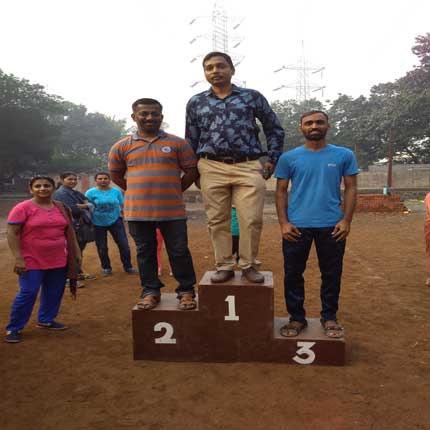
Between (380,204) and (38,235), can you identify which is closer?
(38,235)

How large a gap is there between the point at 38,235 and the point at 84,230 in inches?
79.5

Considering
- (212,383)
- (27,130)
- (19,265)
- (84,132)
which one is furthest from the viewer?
(84,132)

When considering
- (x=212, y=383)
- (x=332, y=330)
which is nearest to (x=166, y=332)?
(x=212, y=383)

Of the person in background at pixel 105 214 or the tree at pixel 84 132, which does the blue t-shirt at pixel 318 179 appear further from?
the tree at pixel 84 132

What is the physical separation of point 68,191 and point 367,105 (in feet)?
103

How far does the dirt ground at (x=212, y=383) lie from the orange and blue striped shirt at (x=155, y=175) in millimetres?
1289

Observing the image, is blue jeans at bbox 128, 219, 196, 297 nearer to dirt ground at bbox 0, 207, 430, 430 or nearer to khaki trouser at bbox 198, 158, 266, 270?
khaki trouser at bbox 198, 158, 266, 270

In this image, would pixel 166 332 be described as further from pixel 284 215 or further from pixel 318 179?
pixel 318 179

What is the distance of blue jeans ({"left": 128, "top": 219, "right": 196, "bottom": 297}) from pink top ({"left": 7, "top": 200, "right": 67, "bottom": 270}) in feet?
3.51

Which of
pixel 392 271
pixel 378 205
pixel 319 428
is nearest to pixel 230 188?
pixel 319 428

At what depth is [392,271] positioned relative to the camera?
673cm

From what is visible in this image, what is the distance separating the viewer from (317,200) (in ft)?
10.8

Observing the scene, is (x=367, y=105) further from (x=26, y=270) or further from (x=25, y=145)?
(x=26, y=270)

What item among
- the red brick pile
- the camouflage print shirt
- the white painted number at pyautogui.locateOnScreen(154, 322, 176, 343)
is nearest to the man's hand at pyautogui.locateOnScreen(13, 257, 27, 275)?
the white painted number at pyautogui.locateOnScreen(154, 322, 176, 343)
